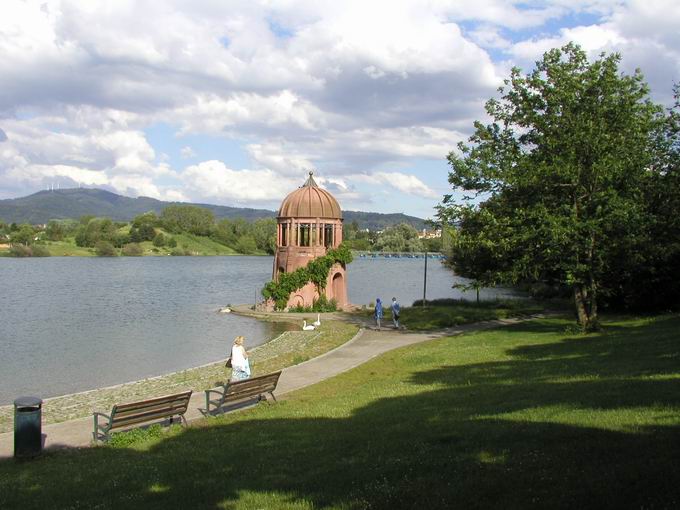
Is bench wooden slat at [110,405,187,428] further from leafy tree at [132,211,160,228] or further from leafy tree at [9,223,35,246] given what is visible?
leafy tree at [132,211,160,228]

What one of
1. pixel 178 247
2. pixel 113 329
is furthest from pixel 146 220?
pixel 113 329

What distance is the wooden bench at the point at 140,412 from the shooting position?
484 inches

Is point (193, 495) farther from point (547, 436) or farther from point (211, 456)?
point (547, 436)

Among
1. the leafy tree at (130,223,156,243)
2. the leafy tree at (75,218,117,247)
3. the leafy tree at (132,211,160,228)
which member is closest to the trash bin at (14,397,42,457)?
the leafy tree at (75,218,117,247)

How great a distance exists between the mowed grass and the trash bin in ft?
0.98

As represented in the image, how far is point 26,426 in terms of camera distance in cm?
1159

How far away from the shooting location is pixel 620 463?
7062mm

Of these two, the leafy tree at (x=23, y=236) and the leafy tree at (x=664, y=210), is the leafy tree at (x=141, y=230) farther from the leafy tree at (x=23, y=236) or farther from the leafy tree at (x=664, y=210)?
the leafy tree at (x=664, y=210)

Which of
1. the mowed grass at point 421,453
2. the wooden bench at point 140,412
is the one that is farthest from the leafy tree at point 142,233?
the wooden bench at point 140,412

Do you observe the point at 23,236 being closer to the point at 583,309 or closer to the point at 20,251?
the point at 20,251

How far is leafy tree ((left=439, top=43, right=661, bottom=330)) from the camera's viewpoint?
24.0 meters

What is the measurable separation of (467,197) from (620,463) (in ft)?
71.5

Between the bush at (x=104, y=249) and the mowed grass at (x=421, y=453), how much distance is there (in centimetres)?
14986

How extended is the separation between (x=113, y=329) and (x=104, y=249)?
12484cm
